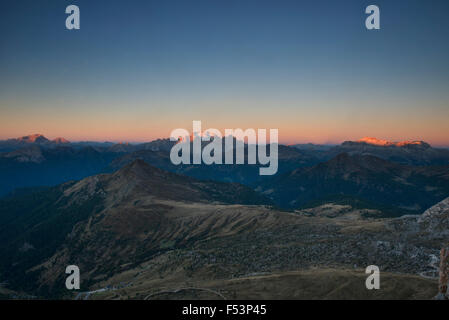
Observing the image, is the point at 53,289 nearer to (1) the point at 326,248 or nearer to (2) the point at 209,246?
(2) the point at 209,246

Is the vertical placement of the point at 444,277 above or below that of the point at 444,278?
above

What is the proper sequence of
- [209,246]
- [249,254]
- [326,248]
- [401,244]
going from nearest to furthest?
[401,244] → [326,248] → [249,254] → [209,246]

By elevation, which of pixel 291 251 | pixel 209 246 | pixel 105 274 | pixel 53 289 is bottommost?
pixel 53 289
